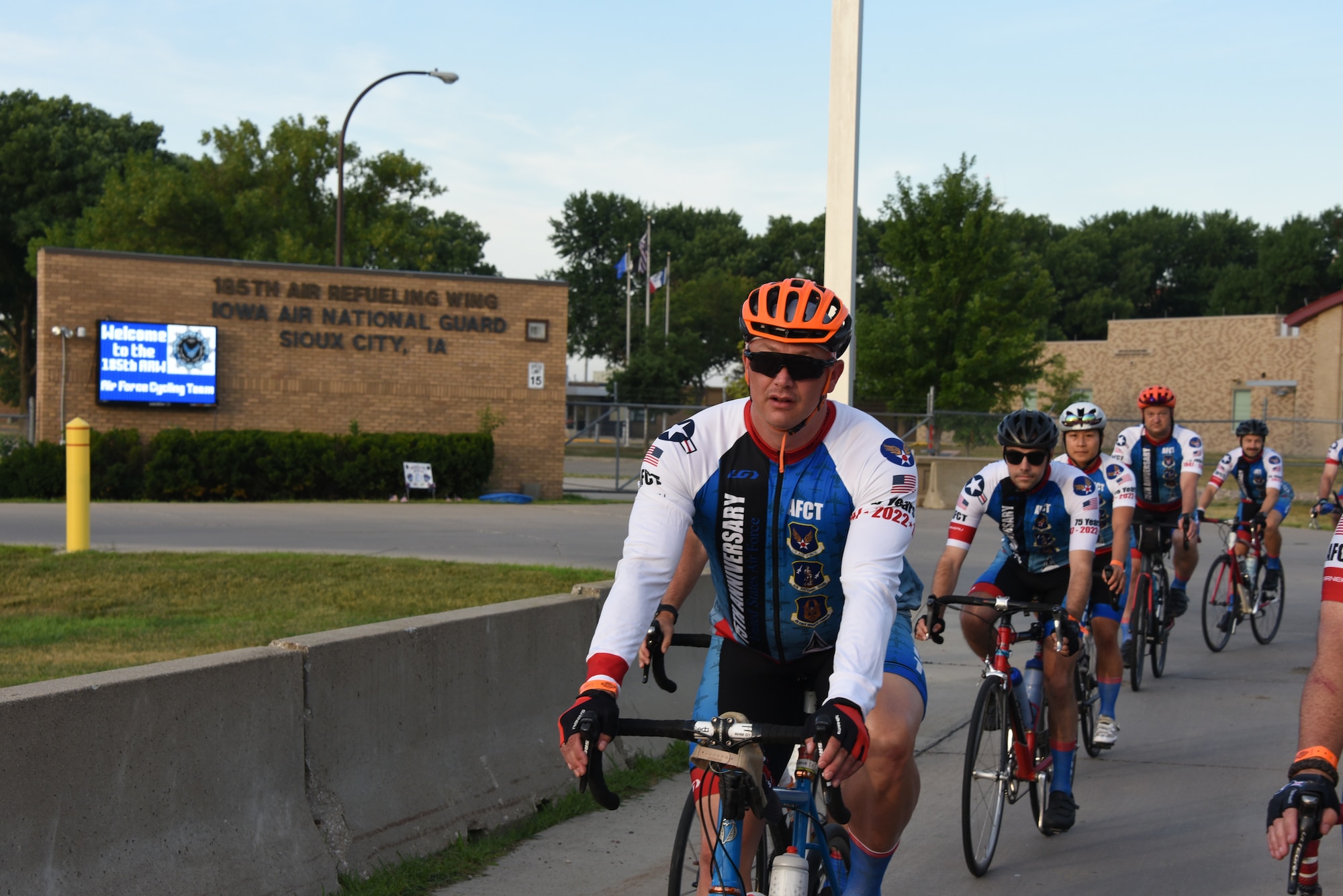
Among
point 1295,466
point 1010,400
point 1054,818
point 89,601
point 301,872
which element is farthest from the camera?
point 1295,466

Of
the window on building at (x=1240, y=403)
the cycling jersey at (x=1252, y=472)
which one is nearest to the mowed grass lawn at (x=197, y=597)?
the cycling jersey at (x=1252, y=472)

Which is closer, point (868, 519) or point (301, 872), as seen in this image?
point (868, 519)

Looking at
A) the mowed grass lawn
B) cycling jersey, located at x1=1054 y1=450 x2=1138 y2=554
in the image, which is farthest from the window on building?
cycling jersey, located at x1=1054 y1=450 x2=1138 y2=554

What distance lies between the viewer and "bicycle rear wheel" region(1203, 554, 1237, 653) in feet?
37.9

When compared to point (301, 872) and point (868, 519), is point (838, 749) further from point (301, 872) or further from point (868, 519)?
point (301, 872)

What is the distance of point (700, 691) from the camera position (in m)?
3.84

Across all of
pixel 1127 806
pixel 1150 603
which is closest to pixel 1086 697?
pixel 1127 806

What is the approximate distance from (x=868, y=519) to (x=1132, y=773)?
15.4ft

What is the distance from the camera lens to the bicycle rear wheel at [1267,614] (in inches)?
473

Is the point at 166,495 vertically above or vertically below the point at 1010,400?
below

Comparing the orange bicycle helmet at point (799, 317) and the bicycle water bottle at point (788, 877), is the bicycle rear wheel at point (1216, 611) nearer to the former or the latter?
the orange bicycle helmet at point (799, 317)

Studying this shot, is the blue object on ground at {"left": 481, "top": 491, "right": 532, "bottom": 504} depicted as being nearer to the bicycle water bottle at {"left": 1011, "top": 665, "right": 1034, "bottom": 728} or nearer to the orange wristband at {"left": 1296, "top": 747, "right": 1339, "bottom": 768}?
the bicycle water bottle at {"left": 1011, "top": 665, "right": 1034, "bottom": 728}

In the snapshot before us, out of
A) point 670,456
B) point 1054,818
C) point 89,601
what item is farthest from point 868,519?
point 89,601

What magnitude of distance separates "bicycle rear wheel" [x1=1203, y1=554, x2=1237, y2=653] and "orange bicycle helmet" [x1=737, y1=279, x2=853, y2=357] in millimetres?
9270
